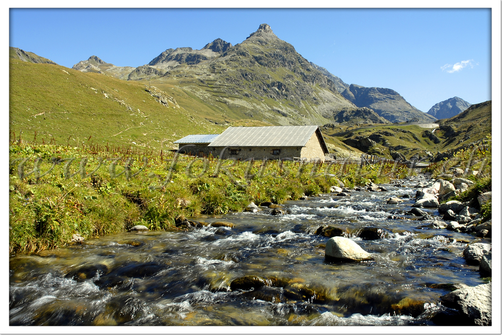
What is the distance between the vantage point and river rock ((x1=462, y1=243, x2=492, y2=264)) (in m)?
7.44

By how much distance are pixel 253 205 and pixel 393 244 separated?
25.6ft

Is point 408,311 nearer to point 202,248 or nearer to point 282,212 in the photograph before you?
point 202,248

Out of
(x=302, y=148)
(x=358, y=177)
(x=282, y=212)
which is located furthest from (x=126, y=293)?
(x=302, y=148)

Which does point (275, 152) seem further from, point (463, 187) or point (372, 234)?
point (372, 234)

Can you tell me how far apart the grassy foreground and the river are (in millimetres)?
719

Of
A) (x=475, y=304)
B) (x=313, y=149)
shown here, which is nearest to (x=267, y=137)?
(x=313, y=149)

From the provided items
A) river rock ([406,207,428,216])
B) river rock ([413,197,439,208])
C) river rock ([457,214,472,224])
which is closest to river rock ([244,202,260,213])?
river rock ([406,207,428,216])

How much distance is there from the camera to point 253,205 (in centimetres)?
1582

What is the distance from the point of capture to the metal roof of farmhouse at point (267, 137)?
43466 millimetres

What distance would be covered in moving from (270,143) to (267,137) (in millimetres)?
2142

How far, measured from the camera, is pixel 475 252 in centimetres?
756

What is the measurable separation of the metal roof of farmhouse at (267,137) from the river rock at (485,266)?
34944mm

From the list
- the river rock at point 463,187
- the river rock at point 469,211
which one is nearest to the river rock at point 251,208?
the river rock at point 469,211

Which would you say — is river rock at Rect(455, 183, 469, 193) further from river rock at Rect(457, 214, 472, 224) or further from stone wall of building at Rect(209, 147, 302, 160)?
stone wall of building at Rect(209, 147, 302, 160)
